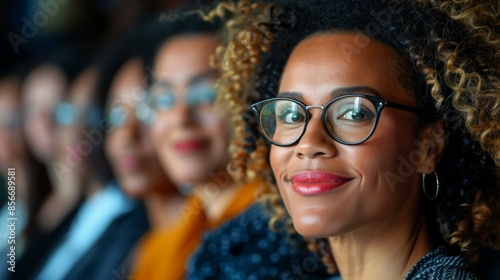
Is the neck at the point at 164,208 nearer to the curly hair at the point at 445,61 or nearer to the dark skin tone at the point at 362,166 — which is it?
the curly hair at the point at 445,61

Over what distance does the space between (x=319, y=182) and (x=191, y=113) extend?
2.96 ft

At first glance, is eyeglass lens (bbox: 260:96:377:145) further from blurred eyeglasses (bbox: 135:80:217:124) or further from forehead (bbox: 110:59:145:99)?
forehead (bbox: 110:59:145:99)

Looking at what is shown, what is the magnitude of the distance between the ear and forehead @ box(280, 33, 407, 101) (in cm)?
10

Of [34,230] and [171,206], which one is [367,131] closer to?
[171,206]

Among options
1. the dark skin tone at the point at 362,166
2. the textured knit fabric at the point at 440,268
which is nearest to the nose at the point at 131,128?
the dark skin tone at the point at 362,166

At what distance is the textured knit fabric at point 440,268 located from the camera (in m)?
1.40

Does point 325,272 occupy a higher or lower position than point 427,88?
lower

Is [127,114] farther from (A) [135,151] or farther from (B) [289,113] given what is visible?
(B) [289,113]

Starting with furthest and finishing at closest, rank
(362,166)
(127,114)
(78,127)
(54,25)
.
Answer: (54,25), (78,127), (127,114), (362,166)

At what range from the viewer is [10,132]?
3.36m

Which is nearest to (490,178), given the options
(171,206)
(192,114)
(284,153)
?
(284,153)

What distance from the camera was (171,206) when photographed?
2.61 metres

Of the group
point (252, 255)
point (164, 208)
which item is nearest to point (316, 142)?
point (252, 255)

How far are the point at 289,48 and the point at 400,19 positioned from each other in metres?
0.28
